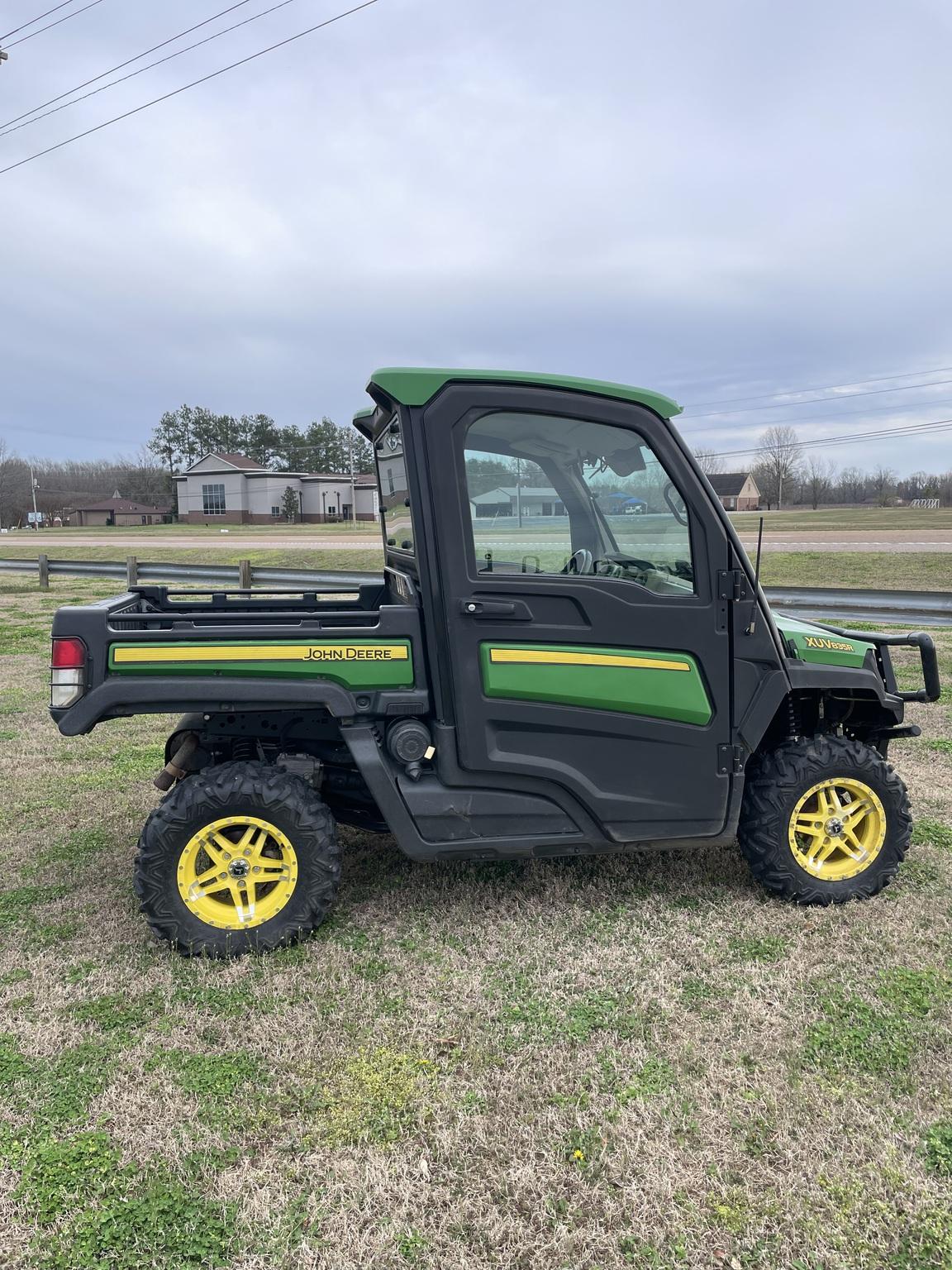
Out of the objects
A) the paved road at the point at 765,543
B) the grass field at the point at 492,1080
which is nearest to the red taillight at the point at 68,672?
the grass field at the point at 492,1080

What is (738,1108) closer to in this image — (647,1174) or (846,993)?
(647,1174)

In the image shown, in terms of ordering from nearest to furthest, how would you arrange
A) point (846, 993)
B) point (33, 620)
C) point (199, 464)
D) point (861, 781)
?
point (846, 993)
point (861, 781)
point (33, 620)
point (199, 464)

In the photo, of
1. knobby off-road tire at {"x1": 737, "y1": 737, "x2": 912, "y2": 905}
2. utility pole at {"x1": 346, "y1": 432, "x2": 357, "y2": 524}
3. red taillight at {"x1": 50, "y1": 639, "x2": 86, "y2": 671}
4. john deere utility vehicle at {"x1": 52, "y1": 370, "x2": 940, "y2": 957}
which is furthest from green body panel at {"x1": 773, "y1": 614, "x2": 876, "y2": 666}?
utility pole at {"x1": 346, "y1": 432, "x2": 357, "y2": 524}

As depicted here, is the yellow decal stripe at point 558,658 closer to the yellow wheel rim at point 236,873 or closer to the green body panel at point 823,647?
the green body panel at point 823,647

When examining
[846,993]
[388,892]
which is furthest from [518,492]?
[846,993]

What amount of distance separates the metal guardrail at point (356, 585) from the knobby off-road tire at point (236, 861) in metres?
2.72

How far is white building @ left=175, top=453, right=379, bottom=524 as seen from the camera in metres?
62.4

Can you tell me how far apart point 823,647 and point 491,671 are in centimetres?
148

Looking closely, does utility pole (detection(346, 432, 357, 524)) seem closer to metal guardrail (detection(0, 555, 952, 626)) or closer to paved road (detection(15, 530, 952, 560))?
paved road (detection(15, 530, 952, 560))

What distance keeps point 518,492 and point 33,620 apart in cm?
1149

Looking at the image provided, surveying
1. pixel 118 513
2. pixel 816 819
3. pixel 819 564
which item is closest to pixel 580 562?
pixel 816 819

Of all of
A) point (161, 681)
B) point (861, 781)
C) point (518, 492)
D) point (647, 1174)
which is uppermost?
point (518, 492)

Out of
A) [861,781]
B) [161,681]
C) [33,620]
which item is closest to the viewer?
[161,681]

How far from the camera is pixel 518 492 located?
3.47 m
